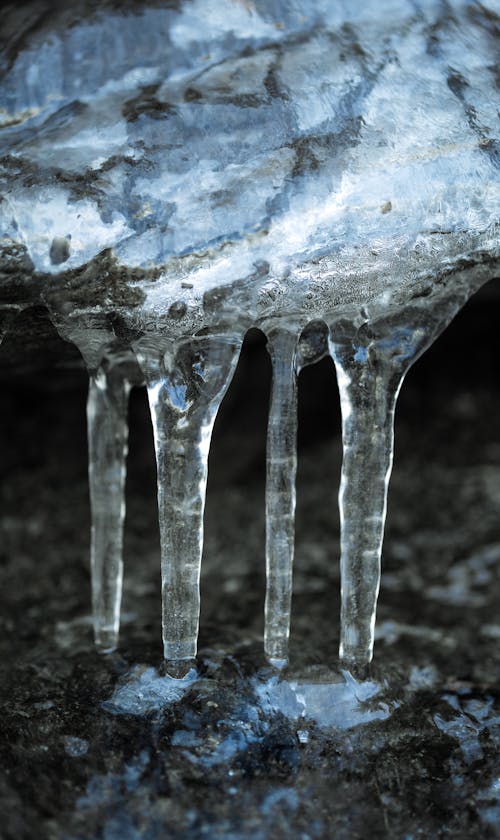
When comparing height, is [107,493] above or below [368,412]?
below

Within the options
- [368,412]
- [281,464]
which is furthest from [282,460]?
[368,412]

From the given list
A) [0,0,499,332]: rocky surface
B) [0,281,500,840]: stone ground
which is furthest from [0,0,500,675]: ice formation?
[0,281,500,840]: stone ground

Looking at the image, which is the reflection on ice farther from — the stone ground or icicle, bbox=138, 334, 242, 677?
icicle, bbox=138, 334, 242, 677

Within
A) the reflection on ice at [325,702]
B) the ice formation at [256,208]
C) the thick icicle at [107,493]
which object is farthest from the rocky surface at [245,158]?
the reflection on ice at [325,702]

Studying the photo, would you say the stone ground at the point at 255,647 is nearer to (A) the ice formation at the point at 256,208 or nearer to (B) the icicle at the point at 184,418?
(A) the ice formation at the point at 256,208

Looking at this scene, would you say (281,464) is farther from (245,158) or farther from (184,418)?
(245,158)

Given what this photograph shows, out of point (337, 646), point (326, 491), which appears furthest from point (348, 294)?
point (326, 491)
